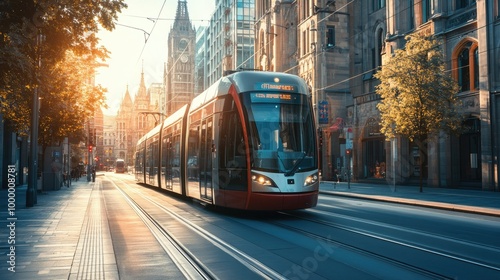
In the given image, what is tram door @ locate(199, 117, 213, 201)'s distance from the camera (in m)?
14.0

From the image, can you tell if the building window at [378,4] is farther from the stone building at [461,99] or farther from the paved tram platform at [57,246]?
the paved tram platform at [57,246]

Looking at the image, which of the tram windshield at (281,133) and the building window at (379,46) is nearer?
the tram windshield at (281,133)

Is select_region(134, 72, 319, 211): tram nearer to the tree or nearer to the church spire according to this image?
the tree

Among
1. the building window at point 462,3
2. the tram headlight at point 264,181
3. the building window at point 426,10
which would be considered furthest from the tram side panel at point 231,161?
the building window at point 426,10

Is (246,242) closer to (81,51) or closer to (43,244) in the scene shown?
(43,244)

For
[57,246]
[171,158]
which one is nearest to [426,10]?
[171,158]

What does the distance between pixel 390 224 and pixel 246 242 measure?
446 cm

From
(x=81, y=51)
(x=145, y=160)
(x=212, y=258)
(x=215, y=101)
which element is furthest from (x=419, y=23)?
(x=212, y=258)

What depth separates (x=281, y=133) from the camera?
11.9 meters

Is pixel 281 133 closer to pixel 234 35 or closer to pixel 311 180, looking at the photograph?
pixel 311 180

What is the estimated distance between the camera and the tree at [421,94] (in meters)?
23.6

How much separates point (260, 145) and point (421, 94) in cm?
1481

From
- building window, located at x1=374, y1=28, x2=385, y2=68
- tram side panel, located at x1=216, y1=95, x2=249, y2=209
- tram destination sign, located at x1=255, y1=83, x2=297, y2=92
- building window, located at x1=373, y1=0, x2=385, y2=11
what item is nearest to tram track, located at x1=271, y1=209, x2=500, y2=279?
tram side panel, located at x1=216, y1=95, x2=249, y2=209

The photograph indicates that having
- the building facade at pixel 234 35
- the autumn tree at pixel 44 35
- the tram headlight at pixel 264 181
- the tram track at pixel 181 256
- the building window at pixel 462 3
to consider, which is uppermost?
the building facade at pixel 234 35
